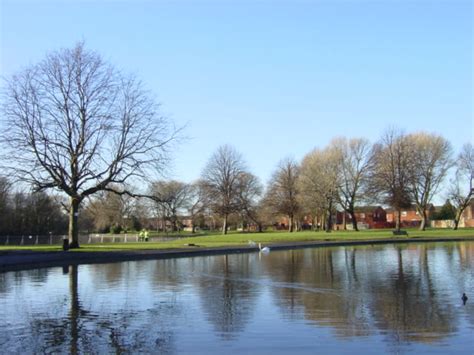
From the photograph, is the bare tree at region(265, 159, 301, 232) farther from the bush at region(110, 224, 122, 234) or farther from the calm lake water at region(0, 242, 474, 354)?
the calm lake water at region(0, 242, 474, 354)

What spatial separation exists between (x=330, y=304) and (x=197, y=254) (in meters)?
22.6

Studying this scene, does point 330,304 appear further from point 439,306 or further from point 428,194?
point 428,194

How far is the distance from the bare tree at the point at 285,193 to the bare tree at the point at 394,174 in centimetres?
1869

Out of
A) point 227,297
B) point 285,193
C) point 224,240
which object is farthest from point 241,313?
point 285,193

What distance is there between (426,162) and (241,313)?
71.9m

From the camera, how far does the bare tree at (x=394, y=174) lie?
76.1m

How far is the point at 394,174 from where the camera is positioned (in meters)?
76.2

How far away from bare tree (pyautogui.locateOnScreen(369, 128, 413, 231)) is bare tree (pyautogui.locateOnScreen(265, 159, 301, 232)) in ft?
61.3

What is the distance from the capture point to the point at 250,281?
64.5 feet

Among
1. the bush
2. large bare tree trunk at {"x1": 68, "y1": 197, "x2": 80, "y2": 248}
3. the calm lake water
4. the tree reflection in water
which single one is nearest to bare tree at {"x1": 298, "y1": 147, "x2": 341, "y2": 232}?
the bush

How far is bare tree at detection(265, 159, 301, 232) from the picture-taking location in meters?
96.8

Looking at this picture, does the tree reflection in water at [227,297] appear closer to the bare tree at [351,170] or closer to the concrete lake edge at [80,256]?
the concrete lake edge at [80,256]

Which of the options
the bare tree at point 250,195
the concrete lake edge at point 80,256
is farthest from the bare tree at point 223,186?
the concrete lake edge at point 80,256

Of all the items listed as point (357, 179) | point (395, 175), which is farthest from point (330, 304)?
point (357, 179)
